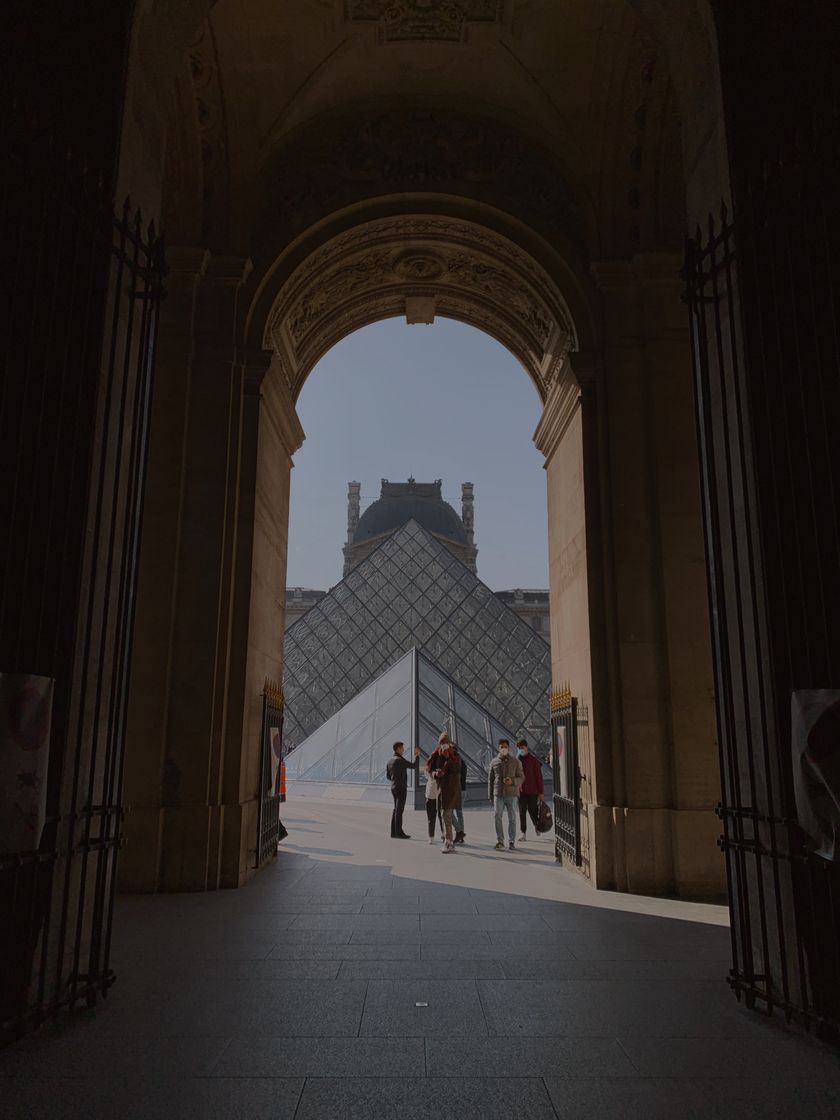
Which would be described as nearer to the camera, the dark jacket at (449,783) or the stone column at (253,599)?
the stone column at (253,599)

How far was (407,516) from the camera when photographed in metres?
63.6

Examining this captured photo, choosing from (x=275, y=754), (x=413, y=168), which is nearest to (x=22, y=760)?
(x=275, y=754)

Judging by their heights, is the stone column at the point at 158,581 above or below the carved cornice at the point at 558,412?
below

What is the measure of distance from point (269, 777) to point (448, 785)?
2172mm

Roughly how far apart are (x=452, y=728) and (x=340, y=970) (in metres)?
15.4

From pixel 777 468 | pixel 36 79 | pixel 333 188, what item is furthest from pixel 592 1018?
pixel 333 188

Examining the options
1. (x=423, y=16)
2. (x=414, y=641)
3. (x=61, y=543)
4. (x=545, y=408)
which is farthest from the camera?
(x=414, y=641)

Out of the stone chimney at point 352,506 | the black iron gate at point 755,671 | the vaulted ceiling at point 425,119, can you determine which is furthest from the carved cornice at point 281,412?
the stone chimney at point 352,506

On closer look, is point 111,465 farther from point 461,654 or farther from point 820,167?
point 461,654

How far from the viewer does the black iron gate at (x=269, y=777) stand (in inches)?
293

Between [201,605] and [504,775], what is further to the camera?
[504,775]

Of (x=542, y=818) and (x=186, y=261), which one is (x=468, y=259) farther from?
(x=542, y=818)

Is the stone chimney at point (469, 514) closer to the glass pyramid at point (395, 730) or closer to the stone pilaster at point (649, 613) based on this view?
the glass pyramid at point (395, 730)

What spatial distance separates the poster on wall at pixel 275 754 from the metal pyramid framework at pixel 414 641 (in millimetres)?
19888
